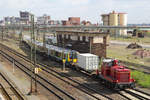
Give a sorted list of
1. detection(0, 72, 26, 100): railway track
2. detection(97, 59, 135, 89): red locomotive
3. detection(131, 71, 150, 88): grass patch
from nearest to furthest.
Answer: detection(0, 72, 26, 100): railway track
detection(97, 59, 135, 89): red locomotive
detection(131, 71, 150, 88): grass patch

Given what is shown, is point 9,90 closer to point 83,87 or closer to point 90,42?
point 83,87

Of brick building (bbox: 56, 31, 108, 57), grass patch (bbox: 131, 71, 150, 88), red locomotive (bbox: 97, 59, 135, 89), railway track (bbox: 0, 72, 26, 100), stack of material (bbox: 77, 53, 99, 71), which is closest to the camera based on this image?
railway track (bbox: 0, 72, 26, 100)

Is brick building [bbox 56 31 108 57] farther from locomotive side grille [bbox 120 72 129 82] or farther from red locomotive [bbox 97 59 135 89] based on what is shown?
locomotive side grille [bbox 120 72 129 82]

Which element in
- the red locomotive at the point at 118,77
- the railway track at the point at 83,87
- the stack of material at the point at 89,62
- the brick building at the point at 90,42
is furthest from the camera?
the brick building at the point at 90,42

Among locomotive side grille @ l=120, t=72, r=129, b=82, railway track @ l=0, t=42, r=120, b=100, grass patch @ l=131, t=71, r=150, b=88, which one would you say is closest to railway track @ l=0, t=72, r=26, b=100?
railway track @ l=0, t=42, r=120, b=100

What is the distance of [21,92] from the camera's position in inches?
888

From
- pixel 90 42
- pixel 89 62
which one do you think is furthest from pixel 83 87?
pixel 90 42

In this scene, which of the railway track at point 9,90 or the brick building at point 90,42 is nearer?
the railway track at point 9,90

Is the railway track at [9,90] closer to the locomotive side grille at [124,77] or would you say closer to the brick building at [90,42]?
the locomotive side grille at [124,77]

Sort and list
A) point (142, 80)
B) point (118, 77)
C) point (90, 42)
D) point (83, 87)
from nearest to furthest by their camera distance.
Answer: point (118, 77), point (83, 87), point (142, 80), point (90, 42)

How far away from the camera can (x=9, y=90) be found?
23531 millimetres

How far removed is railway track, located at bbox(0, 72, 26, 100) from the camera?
21.0 meters

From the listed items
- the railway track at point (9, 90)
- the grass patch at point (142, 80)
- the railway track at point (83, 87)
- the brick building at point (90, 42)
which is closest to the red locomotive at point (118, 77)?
the railway track at point (83, 87)

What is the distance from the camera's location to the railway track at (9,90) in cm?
2095
